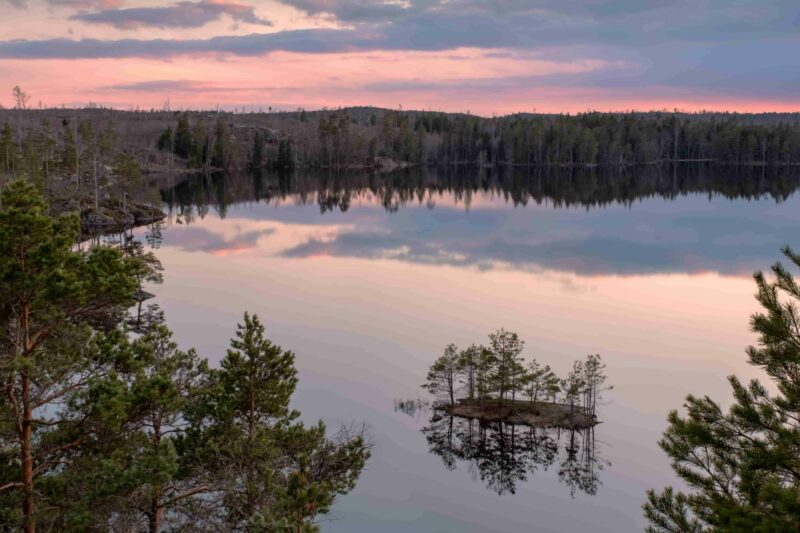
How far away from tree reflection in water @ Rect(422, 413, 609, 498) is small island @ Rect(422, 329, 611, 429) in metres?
0.82

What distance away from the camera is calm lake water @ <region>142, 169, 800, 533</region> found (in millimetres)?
32750

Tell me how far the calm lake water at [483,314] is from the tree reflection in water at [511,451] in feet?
0.33

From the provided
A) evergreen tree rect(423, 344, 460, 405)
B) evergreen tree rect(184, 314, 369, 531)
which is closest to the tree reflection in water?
evergreen tree rect(423, 344, 460, 405)

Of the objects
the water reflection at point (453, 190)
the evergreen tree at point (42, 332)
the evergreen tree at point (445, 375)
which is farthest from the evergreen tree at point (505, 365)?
the water reflection at point (453, 190)

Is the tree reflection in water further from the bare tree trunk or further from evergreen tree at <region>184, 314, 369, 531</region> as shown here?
the bare tree trunk

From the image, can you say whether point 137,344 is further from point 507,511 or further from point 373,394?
point 373,394

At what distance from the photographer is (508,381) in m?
39.8

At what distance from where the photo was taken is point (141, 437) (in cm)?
Answer: 1802

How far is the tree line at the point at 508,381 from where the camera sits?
39094mm

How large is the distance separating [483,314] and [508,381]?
18.6 metres

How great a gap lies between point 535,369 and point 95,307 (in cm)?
2989

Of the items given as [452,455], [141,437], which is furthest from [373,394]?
[141,437]

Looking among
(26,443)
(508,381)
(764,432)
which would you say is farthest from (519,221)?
(26,443)

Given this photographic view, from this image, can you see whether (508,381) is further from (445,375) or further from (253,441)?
(253,441)
